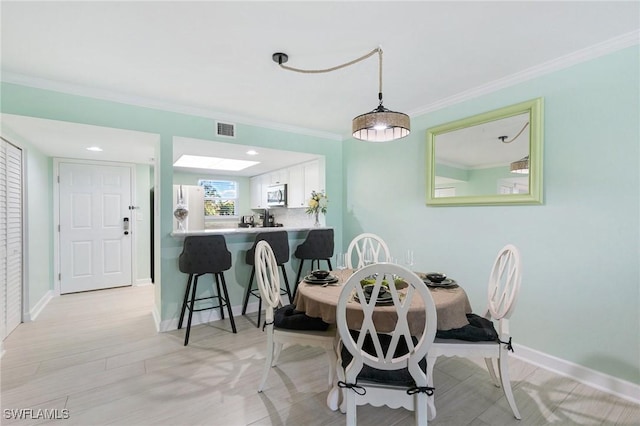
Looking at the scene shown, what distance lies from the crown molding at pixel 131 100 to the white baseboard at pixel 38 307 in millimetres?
2551

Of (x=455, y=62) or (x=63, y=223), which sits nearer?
(x=455, y=62)

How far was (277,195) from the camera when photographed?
5.59 m

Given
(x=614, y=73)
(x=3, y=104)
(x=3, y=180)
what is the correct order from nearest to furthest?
(x=614, y=73) < (x=3, y=104) < (x=3, y=180)

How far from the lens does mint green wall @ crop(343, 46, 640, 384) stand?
1.93 metres

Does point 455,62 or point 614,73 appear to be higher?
point 455,62

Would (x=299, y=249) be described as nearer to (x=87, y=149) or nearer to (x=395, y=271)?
(x=395, y=271)

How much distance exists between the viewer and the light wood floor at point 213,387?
1763mm

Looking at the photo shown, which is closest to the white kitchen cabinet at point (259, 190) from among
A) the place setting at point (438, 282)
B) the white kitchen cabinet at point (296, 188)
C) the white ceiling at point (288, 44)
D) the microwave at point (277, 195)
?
the microwave at point (277, 195)

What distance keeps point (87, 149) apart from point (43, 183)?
86cm

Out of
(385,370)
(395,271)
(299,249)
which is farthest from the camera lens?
(299,249)

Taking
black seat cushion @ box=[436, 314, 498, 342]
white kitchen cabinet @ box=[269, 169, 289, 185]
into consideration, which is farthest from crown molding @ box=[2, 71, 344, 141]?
black seat cushion @ box=[436, 314, 498, 342]

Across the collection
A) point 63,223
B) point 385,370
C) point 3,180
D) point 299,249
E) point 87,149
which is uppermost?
point 87,149

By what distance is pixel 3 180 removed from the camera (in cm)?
279

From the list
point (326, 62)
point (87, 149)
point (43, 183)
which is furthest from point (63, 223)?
point (326, 62)
